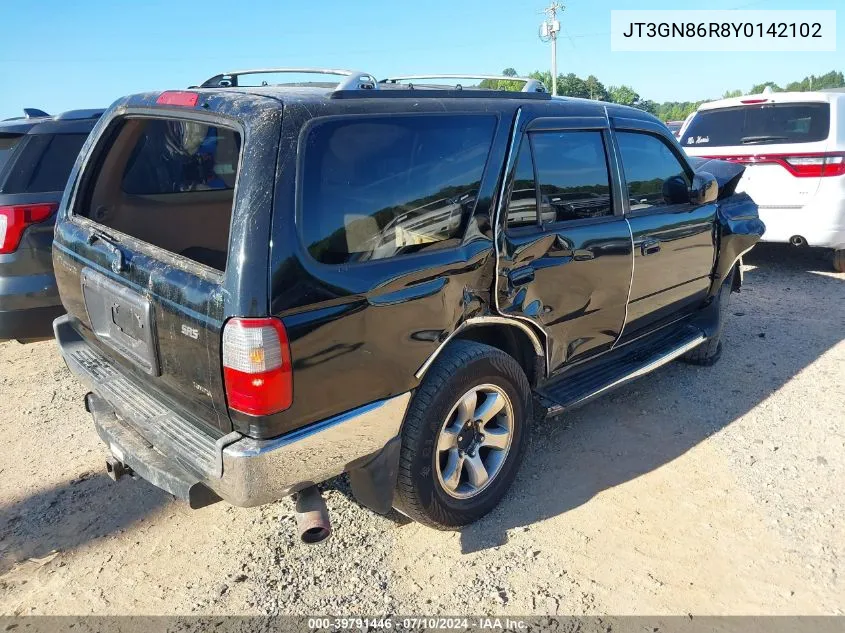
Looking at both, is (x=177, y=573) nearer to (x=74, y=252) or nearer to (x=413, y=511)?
(x=413, y=511)

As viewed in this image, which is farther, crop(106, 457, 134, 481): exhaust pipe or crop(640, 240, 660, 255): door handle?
crop(640, 240, 660, 255): door handle

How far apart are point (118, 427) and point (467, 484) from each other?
1573mm

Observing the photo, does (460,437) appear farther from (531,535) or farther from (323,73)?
(323,73)

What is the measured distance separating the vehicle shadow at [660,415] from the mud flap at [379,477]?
0.57m

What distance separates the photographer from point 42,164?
4328 millimetres

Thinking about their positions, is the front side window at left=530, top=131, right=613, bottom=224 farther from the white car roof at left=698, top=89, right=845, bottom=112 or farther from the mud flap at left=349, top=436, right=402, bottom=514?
the white car roof at left=698, top=89, right=845, bottom=112

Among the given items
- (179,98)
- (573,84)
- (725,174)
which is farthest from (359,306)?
(573,84)

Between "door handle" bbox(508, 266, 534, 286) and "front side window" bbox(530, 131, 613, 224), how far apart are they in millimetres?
298

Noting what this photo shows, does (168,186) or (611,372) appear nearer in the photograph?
(168,186)

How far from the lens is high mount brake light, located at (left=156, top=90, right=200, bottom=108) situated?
94.8 inches

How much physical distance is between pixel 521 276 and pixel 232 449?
149 cm

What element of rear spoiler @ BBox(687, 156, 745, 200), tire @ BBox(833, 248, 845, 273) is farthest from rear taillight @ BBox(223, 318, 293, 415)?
tire @ BBox(833, 248, 845, 273)

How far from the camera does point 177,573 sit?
2.62m

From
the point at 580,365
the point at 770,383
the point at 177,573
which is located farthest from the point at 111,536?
the point at 770,383
